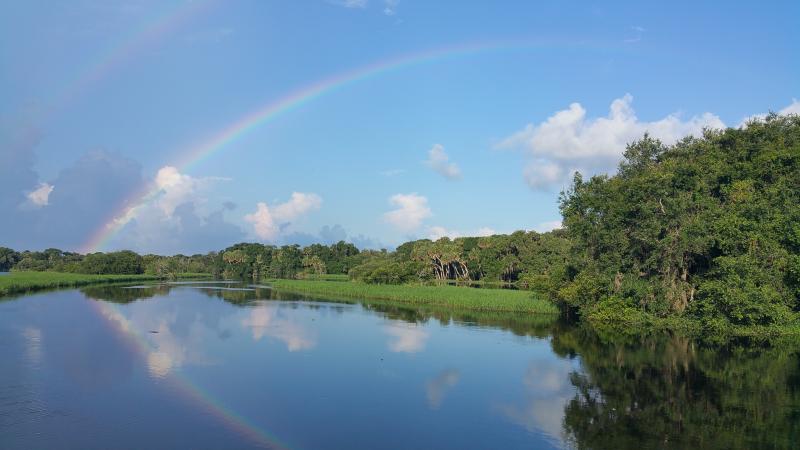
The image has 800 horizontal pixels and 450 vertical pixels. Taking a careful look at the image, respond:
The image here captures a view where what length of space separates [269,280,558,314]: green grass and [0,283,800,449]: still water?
485 inches

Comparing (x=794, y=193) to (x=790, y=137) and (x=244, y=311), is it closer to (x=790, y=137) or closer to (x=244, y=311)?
(x=790, y=137)

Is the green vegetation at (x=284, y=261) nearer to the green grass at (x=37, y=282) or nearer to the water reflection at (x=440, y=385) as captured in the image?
the green grass at (x=37, y=282)

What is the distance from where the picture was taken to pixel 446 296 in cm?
5569

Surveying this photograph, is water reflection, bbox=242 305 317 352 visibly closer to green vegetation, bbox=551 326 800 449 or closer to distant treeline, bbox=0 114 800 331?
green vegetation, bbox=551 326 800 449

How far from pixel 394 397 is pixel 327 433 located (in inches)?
177

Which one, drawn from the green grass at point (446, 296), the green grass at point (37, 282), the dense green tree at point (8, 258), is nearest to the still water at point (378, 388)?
the green grass at point (446, 296)

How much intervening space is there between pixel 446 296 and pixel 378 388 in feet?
114

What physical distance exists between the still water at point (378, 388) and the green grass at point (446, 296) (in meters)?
12.3

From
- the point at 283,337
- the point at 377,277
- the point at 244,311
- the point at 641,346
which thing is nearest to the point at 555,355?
the point at 641,346

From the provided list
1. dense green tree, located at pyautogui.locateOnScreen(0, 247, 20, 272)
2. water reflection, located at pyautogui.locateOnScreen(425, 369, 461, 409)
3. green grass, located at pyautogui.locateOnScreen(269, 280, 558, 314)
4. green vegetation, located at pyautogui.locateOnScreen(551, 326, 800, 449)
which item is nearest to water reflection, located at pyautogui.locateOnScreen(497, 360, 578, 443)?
green vegetation, located at pyautogui.locateOnScreen(551, 326, 800, 449)

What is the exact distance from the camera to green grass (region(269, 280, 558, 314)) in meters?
49.6

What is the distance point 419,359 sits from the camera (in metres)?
27.2

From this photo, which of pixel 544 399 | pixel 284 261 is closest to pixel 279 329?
→ pixel 544 399

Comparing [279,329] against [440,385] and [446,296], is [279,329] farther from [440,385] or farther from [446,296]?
[446,296]
